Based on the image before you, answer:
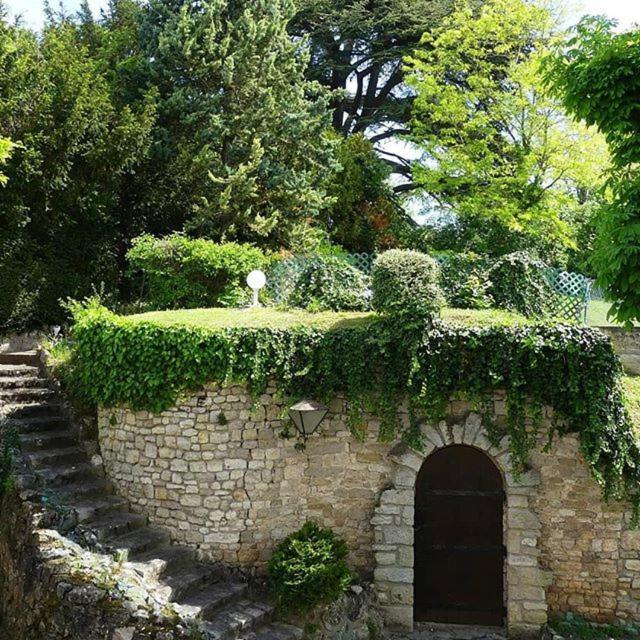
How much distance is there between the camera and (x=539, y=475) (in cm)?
782

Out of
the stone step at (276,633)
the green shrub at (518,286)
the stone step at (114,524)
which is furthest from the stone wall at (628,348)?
the stone step at (114,524)

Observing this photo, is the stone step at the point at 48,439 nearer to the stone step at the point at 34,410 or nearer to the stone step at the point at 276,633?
the stone step at the point at 34,410

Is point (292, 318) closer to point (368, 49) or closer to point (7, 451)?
point (7, 451)

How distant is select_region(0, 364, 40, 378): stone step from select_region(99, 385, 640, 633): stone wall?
3133 mm

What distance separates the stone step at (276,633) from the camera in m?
7.23

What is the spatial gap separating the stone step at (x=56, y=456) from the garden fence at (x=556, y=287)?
12.9ft

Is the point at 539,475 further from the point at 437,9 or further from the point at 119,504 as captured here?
the point at 437,9

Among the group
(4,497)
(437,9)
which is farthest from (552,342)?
(437,9)

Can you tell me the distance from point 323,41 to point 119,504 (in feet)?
54.2

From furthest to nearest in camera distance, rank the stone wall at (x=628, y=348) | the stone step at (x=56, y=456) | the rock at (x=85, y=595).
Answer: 1. the stone wall at (x=628, y=348)
2. the stone step at (x=56, y=456)
3. the rock at (x=85, y=595)

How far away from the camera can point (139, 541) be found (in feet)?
25.5

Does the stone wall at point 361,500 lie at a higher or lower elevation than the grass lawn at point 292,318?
lower

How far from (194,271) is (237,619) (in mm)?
6011

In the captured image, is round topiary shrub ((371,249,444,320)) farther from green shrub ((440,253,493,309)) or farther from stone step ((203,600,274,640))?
stone step ((203,600,274,640))
